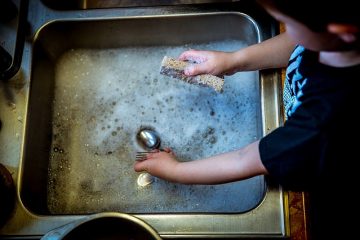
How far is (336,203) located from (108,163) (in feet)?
1.91

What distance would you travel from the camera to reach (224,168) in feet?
2.54

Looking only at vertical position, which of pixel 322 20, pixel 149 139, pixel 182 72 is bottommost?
pixel 149 139

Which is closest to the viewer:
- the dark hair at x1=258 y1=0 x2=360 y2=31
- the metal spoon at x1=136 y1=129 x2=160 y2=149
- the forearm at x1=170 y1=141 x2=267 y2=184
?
the dark hair at x1=258 y1=0 x2=360 y2=31

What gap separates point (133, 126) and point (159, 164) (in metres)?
0.17

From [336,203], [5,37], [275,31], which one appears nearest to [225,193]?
[336,203]

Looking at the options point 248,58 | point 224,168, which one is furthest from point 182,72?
point 224,168

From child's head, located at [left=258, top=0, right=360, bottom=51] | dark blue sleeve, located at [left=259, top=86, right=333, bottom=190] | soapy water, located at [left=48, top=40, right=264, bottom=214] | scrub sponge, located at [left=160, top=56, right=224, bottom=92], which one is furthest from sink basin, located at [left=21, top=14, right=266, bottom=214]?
child's head, located at [left=258, top=0, right=360, bottom=51]

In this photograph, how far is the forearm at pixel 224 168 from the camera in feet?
2.39

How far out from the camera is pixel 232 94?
101cm

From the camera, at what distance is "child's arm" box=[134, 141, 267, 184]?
732 millimetres

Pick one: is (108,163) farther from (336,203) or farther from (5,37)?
(336,203)

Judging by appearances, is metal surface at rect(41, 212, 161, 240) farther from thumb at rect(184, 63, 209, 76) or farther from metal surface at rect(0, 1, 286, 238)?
thumb at rect(184, 63, 209, 76)

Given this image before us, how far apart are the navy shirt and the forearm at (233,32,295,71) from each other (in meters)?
0.15

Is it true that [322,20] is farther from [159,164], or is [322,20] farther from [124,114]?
[124,114]
